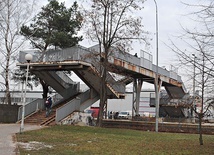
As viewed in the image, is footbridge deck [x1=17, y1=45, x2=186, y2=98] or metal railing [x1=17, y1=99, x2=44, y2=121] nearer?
footbridge deck [x1=17, y1=45, x2=186, y2=98]

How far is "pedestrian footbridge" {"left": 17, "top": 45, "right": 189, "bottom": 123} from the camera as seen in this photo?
28.6 meters

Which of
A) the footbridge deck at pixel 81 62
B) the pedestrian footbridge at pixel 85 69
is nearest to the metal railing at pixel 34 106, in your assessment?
the pedestrian footbridge at pixel 85 69

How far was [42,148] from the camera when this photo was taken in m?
12.1

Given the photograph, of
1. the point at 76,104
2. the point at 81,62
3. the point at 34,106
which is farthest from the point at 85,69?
the point at 34,106

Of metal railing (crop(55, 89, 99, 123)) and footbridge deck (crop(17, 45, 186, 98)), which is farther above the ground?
footbridge deck (crop(17, 45, 186, 98))

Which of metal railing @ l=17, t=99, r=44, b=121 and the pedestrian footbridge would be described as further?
metal railing @ l=17, t=99, r=44, b=121

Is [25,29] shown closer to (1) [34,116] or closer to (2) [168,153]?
(1) [34,116]

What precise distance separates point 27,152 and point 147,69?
92.5 ft

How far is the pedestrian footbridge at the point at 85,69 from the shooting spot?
28.6 meters

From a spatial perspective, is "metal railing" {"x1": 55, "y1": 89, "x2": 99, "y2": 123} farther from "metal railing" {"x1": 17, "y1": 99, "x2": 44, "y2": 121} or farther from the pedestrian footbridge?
"metal railing" {"x1": 17, "y1": 99, "x2": 44, "y2": 121}

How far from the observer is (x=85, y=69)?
2948 cm

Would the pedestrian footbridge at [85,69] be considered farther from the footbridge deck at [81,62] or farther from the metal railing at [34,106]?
the metal railing at [34,106]

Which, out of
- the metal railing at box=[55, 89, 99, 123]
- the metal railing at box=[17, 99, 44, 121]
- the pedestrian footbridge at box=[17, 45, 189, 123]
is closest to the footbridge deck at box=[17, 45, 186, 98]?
the pedestrian footbridge at box=[17, 45, 189, 123]

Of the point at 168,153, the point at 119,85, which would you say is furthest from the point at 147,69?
the point at 168,153
